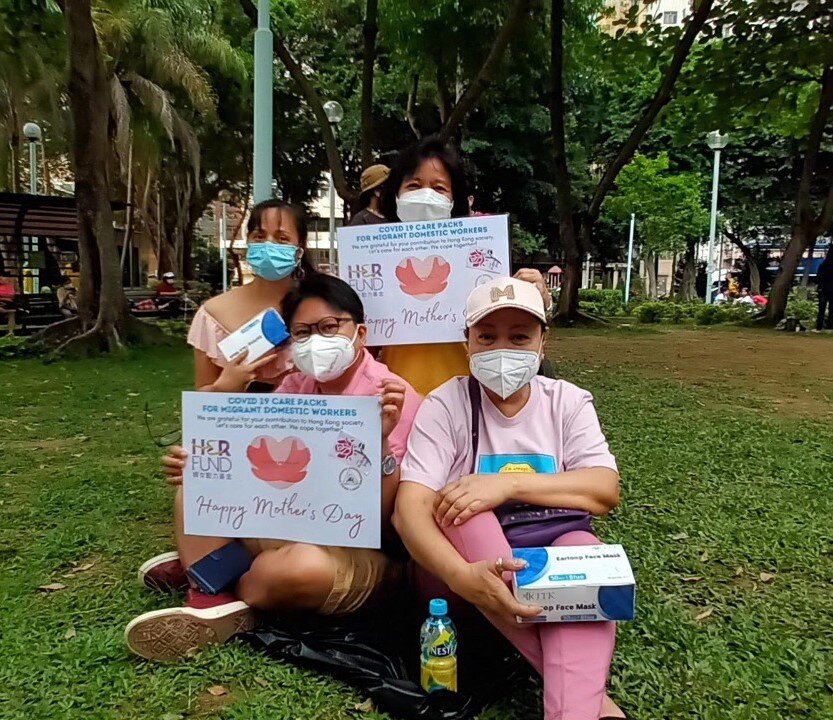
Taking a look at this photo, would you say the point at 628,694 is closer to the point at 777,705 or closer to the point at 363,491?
the point at 777,705

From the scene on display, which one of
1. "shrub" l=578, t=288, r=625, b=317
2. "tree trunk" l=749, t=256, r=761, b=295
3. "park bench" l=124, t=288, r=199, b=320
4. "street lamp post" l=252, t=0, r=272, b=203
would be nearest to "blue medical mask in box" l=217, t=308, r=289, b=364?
"street lamp post" l=252, t=0, r=272, b=203

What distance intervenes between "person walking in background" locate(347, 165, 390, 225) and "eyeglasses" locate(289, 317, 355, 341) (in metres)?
0.67

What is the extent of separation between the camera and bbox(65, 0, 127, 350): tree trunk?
980 centimetres

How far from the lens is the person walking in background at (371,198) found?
3.16m

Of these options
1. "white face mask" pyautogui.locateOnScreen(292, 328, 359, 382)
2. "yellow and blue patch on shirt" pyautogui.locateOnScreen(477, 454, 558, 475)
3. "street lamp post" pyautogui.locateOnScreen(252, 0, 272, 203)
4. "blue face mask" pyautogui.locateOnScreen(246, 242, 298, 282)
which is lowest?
"yellow and blue patch on shirt" pyautogui.locateOnScreen(477, 454, 558, 475)

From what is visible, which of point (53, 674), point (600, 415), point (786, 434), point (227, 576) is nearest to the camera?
point (53, 674)

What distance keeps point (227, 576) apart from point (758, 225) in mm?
27237

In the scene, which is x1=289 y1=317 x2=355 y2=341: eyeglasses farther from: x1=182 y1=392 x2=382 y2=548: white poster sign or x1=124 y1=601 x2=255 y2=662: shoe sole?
x1=124 y1=601 x2=255 y2=662: shoe sole

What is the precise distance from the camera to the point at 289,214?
2922mm

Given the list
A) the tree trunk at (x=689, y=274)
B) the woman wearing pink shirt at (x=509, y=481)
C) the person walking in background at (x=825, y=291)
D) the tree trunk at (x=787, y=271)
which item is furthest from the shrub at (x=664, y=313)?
the woman wearing pink shirt at (x=509, y=481)

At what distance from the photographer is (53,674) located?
2.40 m

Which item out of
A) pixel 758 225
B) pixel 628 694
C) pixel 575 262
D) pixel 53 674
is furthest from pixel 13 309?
pixel 758 225

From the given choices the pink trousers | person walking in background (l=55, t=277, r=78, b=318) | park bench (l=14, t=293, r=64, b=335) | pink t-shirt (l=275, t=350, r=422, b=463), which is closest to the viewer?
the pink trousers

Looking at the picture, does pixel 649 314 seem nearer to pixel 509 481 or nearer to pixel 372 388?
pixel 372 388
